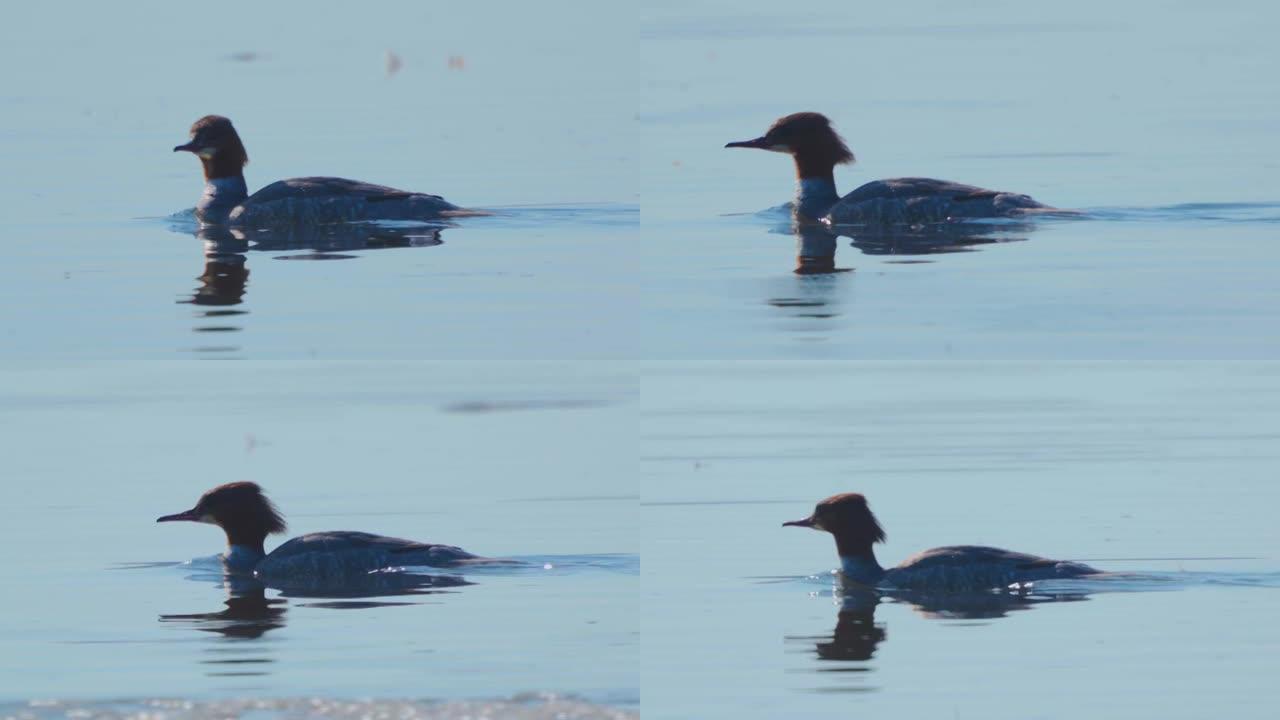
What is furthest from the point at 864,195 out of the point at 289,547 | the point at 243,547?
the point at 243,547

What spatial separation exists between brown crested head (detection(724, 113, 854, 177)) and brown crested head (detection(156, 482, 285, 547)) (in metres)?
4.72

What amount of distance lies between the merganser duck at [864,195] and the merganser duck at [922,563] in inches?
96.2

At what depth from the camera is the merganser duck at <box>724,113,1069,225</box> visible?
1423cm

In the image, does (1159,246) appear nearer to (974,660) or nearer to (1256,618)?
(1256,618)

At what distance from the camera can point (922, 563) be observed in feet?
39.8

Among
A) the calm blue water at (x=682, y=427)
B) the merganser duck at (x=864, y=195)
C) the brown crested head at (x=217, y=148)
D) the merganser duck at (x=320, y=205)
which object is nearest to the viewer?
the calm blue water at (x=682, y=427)

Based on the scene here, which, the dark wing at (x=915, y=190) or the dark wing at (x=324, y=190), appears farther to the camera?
the dark wing at (x=324, y=190)

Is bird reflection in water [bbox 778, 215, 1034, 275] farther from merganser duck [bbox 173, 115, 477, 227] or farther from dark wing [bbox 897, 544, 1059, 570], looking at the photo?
merganser duck [bbox 173, 115, 477, 227]

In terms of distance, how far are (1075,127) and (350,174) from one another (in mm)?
6223

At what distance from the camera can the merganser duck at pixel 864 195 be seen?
1423cm

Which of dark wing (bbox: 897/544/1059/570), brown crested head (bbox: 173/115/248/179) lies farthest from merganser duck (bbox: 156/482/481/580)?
brown crested head (bbox: 173/115/248/179)

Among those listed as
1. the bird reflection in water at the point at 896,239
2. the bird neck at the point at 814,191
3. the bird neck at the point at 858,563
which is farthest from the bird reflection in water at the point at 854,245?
the bird neck at the point at 858,563

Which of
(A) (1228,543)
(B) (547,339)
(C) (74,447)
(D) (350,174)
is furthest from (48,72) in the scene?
(A) (1228,543)

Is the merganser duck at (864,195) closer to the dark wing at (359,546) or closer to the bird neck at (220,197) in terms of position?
the bird neck at (220,197)
